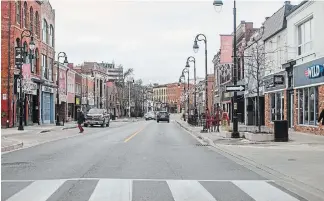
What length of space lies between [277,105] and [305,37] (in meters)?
7.88

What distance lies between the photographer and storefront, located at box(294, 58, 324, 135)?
25.1m

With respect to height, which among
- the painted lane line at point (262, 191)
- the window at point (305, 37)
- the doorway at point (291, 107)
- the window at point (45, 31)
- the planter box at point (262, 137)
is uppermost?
the window at point (45, 31)

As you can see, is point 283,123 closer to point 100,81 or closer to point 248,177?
point 248,177

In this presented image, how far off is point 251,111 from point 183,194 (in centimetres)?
3644

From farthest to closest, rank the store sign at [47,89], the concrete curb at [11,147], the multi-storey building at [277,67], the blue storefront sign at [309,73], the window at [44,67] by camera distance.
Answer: the window at [44,67]
the store sign at [47,89]
the multi-storey building at [277,67]
the blue storefront sign at [309,73]
the concrete curb at [11,147]

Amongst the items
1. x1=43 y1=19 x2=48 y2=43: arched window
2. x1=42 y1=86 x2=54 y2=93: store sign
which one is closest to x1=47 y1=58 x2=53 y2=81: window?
x1=42 y1=86 x2=54 y2=93: store sign

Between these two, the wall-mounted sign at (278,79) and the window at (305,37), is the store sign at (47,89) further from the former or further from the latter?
the window at (305,37)

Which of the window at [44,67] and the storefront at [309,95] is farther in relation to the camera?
the window at [44,67]

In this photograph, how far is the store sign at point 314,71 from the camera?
24.7 m

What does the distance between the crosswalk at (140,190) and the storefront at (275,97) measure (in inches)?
887

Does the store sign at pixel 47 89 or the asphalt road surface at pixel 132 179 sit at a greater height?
the store sign at pixel 47 89

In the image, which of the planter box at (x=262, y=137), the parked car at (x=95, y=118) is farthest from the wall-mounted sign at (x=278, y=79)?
the parked car at (x=95, y=118)

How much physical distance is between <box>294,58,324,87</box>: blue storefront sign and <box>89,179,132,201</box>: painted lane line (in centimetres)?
1766

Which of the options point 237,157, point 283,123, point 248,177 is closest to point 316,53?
point 283,123
